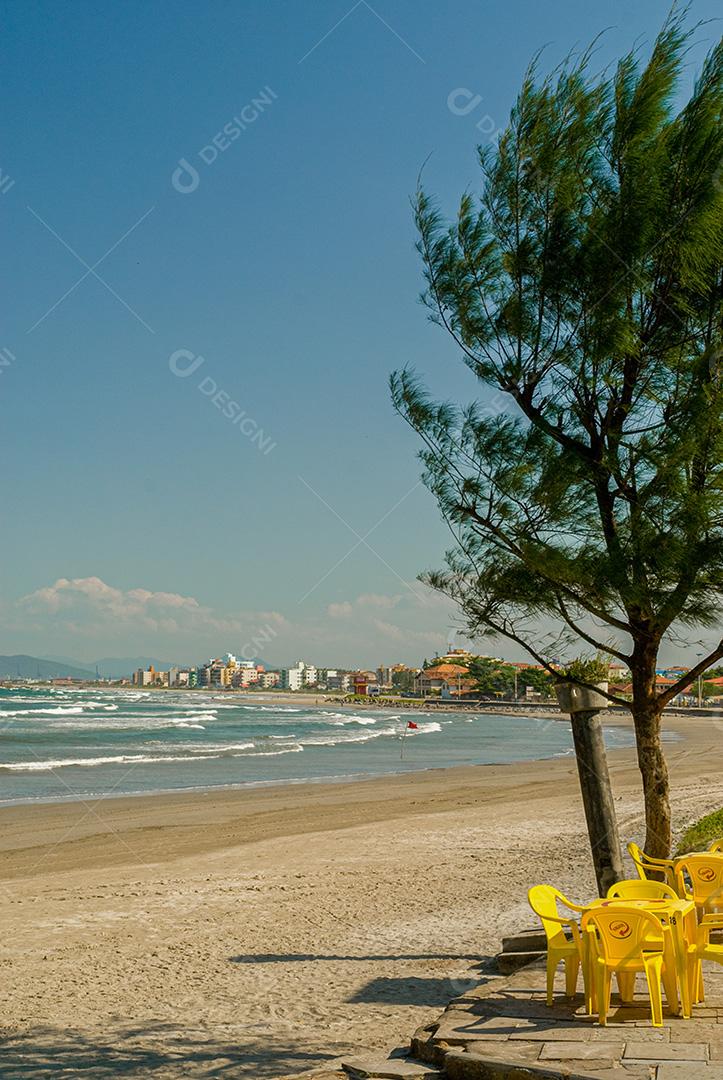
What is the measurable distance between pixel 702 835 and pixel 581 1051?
8.20 m

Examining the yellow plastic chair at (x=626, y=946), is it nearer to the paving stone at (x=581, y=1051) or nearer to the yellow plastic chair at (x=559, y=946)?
the yellow plastic chair at (x=559, y=946)

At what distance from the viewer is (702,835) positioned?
40.9ft

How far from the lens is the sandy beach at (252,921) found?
676 centimetres

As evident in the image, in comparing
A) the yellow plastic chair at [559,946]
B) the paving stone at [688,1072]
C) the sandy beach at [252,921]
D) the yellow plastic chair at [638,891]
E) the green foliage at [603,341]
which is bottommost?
the sandy beach at [252,921]

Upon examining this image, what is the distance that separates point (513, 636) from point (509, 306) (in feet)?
7.84

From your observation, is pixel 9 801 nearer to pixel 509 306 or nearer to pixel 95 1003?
pixel 95 1003

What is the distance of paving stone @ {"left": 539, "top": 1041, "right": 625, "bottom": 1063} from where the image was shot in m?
4.86

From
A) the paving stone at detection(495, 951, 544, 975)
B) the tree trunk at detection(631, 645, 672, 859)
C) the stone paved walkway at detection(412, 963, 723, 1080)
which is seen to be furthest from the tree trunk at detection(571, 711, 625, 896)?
the stone paved walkway at detection(412, 963, 723, 1080)

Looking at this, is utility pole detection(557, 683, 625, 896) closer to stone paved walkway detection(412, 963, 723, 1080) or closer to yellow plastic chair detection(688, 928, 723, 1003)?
stone paved walkway detection(412, 963, 723, 1080)

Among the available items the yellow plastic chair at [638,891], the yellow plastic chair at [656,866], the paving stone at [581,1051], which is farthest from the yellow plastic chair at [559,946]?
the yellow plastic chair at [656,866]

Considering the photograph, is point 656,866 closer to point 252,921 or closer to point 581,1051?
point 581,1051

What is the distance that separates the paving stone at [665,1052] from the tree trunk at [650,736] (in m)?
2.28

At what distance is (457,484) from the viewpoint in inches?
284

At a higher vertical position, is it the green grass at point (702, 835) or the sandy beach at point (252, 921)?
the green grass at point (702, 835)
